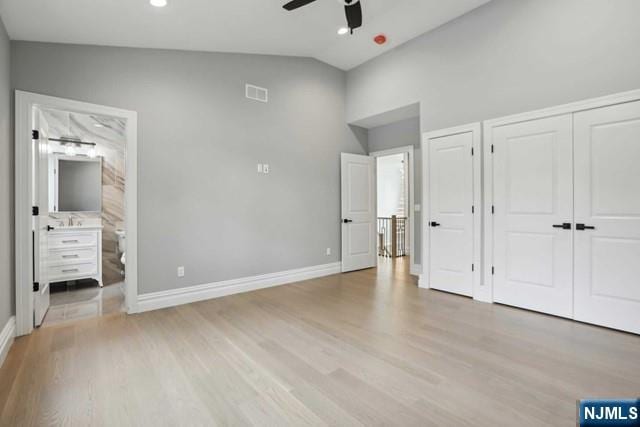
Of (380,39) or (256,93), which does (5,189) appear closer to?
(256,93)

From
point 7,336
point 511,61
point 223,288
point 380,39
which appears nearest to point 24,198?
point 7,336

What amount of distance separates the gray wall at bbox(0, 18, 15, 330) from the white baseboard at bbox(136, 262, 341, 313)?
1126 millimetres

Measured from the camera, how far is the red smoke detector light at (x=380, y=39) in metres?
4.48

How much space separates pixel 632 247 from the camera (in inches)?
113

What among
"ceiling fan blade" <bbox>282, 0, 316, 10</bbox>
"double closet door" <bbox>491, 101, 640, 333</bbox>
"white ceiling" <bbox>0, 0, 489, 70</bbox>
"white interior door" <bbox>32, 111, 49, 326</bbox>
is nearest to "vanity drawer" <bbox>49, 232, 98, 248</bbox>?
"white interior door" <bbox>32, 111, 49, 326</bbox>

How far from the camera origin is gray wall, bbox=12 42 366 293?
3420mm

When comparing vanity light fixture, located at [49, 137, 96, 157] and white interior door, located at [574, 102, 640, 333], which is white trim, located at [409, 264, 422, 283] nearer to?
white interior door, located at [574, 102, 640, 333]

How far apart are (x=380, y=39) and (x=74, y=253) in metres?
5.64

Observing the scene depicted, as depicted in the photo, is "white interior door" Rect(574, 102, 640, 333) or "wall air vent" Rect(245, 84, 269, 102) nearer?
"white interior door" Rect(574, 102, 640, 333)

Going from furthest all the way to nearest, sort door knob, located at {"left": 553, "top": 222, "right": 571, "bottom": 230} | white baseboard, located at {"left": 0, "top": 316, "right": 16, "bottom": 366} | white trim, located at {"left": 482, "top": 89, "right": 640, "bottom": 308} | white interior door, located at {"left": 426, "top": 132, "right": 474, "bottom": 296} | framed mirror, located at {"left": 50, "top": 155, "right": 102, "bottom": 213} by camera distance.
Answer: framed mirror, located at {"left": 50, "top": 155, "right": 102, "bottom": 213}
white interior door, located at {"left": 426, "top": 132, "right": 474, "bottom": 296}
white trim, located at {"left": 482, "top": 89, "right": 640, "bottom": 308}
door knob, located at {"left": 553, "top": 222, "right": 571, "bottom": 230}
white baseboard, located at {"left": 0, "top": 316, "right": 16, "bottom": 366}

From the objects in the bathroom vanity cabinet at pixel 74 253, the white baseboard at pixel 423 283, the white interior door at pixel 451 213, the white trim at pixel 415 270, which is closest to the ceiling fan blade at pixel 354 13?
the white interior door at pixel 451 213

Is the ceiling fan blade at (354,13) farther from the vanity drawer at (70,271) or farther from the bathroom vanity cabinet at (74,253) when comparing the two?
the vanity drawer at (70,271)

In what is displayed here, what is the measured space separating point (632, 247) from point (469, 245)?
1.51m

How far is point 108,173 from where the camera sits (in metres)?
5.66
